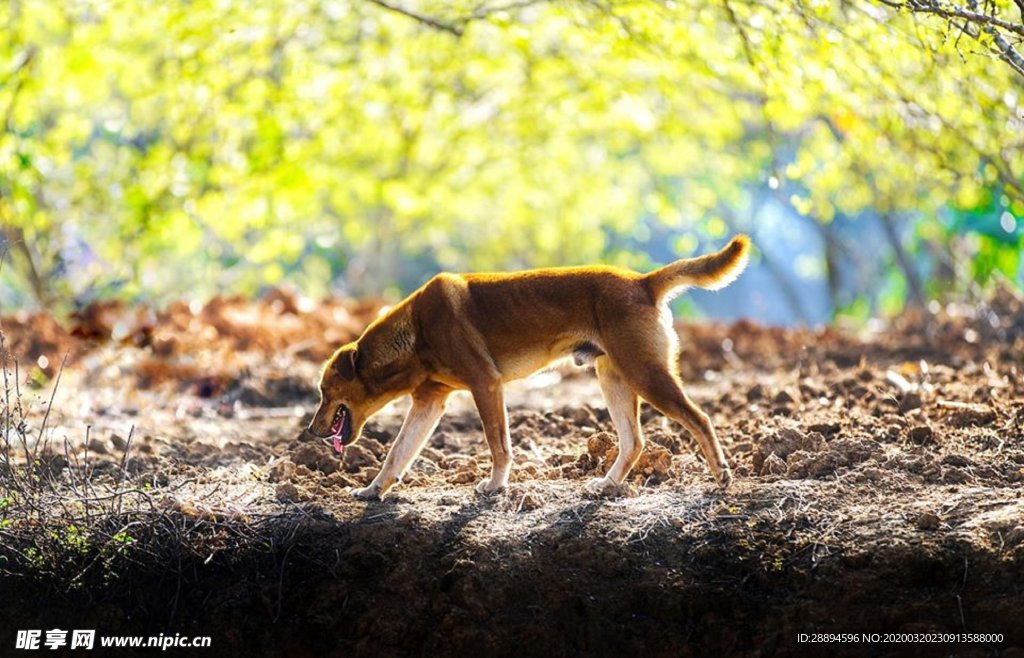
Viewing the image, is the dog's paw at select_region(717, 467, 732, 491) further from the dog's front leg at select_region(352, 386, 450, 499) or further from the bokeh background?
the bokeh background

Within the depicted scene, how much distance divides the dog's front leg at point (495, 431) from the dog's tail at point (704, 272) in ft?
3.28

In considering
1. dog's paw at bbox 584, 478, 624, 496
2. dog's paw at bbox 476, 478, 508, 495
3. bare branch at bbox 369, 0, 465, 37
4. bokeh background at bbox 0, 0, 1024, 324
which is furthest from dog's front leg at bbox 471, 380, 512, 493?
bare branch at bbox 369, 0, 465, 37

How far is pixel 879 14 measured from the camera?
8086 millimetres

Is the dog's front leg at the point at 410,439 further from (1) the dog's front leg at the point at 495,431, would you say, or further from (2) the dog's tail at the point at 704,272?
(2) the dog's tail at the point at 704,272

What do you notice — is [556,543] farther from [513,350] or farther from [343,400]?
[343,400]

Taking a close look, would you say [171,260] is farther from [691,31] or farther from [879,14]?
[879,14]

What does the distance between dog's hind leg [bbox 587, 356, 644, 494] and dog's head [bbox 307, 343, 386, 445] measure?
4.28 ft

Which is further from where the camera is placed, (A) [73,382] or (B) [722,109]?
(B) [722,109]

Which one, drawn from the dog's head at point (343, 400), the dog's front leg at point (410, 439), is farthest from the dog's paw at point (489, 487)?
the dog's head at point (343, 400)

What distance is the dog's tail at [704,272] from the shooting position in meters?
6.58

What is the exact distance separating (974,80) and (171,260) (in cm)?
1847

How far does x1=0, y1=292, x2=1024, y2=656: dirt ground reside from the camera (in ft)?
18.1

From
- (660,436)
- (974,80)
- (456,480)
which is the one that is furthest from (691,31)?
(456,480)

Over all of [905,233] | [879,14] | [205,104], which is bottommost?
[905,233]
